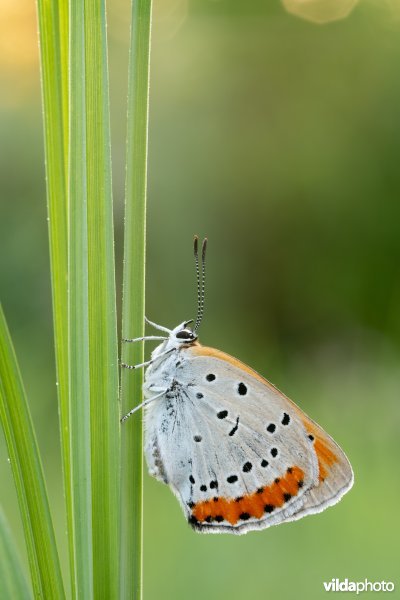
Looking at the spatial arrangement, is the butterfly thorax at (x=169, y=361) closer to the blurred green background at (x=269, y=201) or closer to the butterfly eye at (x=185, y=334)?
the butterfly eye at (x=185, y=334)

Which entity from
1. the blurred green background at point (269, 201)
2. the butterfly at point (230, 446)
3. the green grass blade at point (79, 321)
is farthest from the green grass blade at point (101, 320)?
the blurred green background at point (269, 201)

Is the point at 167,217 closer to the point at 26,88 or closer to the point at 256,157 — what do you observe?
the point at 256,157

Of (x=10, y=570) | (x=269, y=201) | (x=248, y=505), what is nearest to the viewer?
(x=10, y=570)

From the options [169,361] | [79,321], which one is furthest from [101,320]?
[169,361]

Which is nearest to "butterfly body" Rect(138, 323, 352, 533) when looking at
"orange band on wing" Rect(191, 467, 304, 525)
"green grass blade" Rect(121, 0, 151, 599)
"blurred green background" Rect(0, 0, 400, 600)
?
"orange band on wing" Rect(191, 467, 304, 525)

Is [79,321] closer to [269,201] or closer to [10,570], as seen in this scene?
[10,570]

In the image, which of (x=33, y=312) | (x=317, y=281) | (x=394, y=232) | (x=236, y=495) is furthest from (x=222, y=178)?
(x=236, y=495)

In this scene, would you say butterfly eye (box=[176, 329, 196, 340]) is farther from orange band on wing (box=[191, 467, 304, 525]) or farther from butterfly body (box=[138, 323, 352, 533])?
orange band on wing (box=[191, 467, 304, 525])
